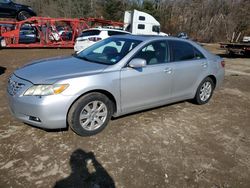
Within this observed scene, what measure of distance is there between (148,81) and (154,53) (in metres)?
0.58

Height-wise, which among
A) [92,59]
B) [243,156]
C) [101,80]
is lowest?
[243,156]

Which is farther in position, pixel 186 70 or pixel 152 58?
pixel 186 70

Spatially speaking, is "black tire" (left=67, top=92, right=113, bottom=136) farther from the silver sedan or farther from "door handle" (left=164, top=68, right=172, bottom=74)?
"door handle" (left=164, top=68, right=172, bottom=74)

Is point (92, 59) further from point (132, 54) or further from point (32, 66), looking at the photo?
point (32, 66)

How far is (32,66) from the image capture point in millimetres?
3762

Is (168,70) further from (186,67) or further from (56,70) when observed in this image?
(56,70)

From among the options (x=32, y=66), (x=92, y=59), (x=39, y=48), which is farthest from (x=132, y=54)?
(x=39, y=48)

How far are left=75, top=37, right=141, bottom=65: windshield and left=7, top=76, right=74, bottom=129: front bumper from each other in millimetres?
1044

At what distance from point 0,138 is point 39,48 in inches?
536

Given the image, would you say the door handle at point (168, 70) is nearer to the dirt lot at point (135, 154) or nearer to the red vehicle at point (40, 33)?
the dirt lot at point (135, 154)

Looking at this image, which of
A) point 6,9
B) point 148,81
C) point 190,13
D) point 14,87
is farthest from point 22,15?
point 190,13

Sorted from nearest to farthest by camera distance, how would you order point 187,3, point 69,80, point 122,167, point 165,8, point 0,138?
point 122,167 < point 69,80 < point 0,138 < point 187,3 < point 165,8

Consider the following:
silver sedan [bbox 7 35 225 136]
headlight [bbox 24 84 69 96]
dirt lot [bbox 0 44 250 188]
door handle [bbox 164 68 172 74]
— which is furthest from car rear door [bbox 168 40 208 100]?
headlight [bbox 24 84 69 96]

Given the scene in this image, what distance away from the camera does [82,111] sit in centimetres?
343
